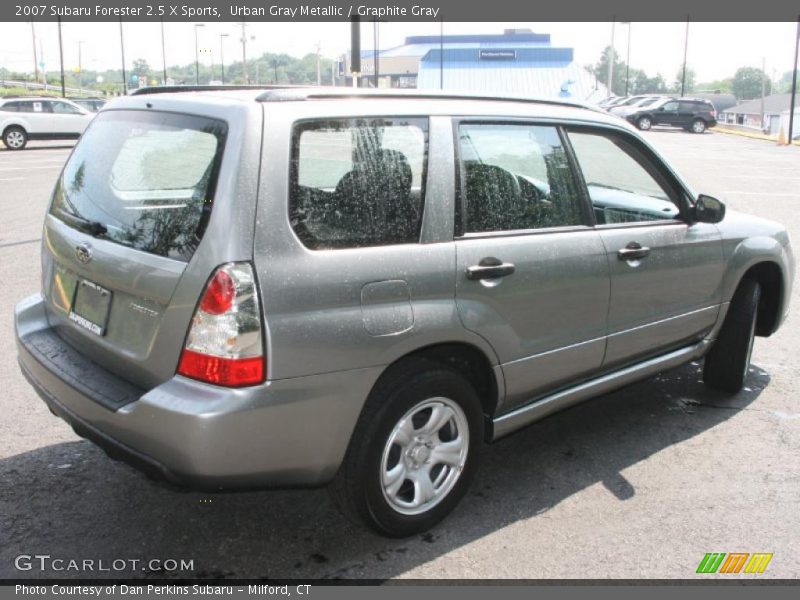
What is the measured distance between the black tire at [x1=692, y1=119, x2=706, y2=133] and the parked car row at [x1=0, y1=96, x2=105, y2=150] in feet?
103

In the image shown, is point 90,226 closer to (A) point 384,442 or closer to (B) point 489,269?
(A) point 384,442

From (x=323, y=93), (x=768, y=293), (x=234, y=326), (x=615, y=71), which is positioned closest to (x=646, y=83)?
(x=615, y=71)

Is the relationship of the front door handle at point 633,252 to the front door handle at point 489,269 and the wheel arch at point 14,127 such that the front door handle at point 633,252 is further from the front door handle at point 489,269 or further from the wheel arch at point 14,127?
the wheel arch at point 14,127

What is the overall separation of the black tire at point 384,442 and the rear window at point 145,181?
35.6 inches

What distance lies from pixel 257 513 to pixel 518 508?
3.80ft

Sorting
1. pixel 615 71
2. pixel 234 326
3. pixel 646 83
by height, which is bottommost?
pixel 234 326

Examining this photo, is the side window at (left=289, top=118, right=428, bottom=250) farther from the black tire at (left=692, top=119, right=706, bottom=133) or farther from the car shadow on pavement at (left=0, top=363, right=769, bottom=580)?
the black tire at (left=692, top=119, right=706, bottom=133)

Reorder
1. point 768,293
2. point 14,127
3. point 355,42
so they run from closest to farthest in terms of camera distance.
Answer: point 768,293
point 355,42
point 14,127

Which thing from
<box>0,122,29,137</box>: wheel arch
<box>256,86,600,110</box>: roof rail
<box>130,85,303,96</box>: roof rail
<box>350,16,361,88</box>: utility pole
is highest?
<box>350,16,361,88</box>: utility pole

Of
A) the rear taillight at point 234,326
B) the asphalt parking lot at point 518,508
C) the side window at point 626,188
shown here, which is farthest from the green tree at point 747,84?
the rear taillight at point 234,326

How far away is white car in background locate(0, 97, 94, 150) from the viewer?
82.8ft

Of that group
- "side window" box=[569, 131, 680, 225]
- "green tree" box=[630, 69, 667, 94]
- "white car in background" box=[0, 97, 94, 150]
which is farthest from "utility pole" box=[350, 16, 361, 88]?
"green tree" box=[630, 69, 667, 94]

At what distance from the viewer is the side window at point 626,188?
4133 millimetres

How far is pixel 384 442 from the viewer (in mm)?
3092
